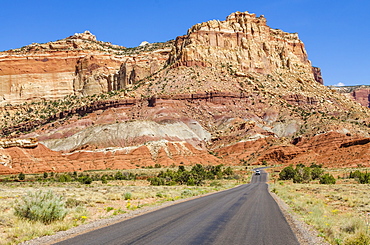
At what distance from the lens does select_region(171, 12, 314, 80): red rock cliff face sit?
12475 centimetres

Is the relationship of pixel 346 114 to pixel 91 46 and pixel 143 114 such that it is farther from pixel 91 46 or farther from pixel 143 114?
pixel 91 46

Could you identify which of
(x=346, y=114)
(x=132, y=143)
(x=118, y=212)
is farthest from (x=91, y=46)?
(x=118, y=212)

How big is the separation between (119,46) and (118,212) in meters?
188

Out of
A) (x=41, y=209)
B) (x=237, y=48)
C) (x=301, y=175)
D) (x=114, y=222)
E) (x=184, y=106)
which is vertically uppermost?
(x=237, y=48)

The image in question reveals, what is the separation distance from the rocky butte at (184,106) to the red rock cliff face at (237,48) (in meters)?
0.43

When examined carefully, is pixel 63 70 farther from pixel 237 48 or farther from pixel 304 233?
pixel 304 233

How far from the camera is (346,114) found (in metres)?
109

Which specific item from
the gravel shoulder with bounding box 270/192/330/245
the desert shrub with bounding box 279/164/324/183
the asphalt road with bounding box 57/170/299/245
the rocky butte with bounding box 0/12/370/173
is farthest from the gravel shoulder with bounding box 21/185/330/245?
the rocky butte with bounding box 0/12/370/173

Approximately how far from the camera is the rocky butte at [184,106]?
84875 millimetres

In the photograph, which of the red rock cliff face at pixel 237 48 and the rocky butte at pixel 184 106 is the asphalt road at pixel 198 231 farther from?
the red rock cliff face at pixel 237 48

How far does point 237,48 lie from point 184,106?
38.3 metres

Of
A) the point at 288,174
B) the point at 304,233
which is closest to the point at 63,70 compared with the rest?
the point at 288,174

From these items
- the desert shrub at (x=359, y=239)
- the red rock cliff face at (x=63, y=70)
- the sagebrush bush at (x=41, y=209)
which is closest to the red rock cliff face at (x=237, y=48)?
→ the red rock cliff face at (x=63, y=70)

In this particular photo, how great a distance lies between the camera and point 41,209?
1335cm
